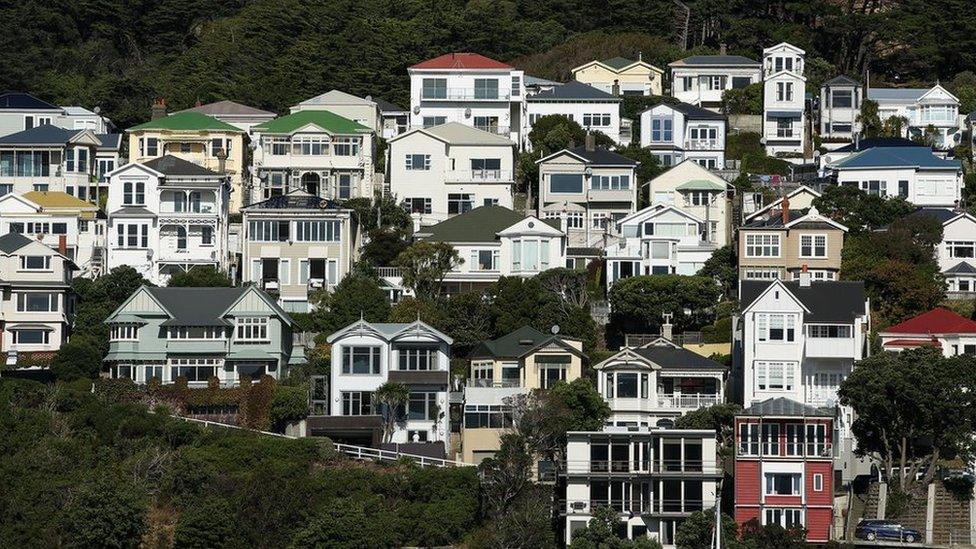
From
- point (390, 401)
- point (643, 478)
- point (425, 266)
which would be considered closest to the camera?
point (643, 478)

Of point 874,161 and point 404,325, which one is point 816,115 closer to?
point 874,161

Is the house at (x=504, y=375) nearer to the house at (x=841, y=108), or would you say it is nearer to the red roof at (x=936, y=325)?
the red roof at (x=936, y=325)

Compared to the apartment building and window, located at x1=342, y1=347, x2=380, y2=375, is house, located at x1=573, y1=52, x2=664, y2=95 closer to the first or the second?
the apartment building

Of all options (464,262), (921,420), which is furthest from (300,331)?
(921,420)

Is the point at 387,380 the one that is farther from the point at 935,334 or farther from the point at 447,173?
the point at 447,173

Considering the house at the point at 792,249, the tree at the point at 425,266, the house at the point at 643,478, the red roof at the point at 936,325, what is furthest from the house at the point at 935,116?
the house at the point at 643,478

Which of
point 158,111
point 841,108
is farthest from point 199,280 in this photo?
point 841,108
